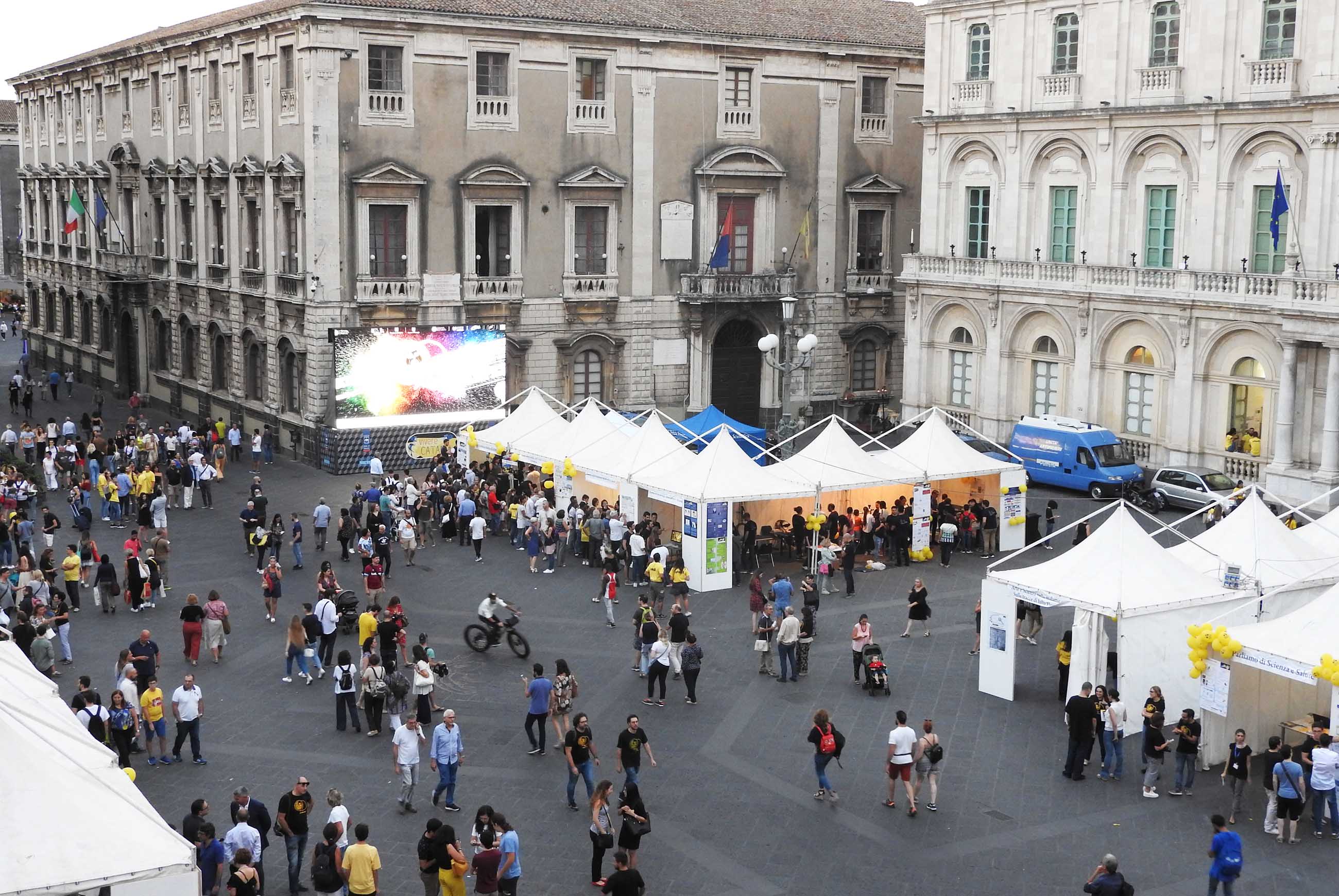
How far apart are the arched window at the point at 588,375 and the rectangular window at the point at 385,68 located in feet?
30.8

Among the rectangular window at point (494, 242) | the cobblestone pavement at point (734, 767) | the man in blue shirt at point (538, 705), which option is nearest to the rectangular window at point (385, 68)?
the rectangular window at point (494, 242)

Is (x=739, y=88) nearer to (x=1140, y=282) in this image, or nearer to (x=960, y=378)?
(x=960, y=378)

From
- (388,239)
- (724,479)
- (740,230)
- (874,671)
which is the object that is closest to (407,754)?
(874,671)

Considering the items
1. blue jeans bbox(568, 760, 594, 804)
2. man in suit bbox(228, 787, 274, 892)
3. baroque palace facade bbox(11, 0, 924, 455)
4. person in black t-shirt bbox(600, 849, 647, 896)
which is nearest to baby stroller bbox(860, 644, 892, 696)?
blue jeans bbox(568, 760, 594, 804)

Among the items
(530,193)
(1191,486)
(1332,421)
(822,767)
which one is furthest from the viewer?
(530,193)

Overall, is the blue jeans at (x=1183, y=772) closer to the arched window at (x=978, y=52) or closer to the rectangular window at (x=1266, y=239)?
the rectangular window at (x=1266, y=239)

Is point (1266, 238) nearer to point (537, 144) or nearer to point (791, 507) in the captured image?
point (791, 507)

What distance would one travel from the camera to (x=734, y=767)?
65.4 feet

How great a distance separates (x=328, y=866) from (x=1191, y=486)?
2692 centimetres

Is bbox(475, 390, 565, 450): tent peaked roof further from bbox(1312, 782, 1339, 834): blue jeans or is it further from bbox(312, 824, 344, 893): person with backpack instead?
bbox(1312, 782, 1339, 834): blue jeans

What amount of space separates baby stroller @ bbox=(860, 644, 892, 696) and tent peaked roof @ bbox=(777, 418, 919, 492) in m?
7.78

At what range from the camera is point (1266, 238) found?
3678cm

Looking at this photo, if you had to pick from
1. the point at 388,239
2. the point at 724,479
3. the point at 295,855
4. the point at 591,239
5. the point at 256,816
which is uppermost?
the point at 591,239

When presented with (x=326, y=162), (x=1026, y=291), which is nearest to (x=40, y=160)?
→ (x=326, y=162)
